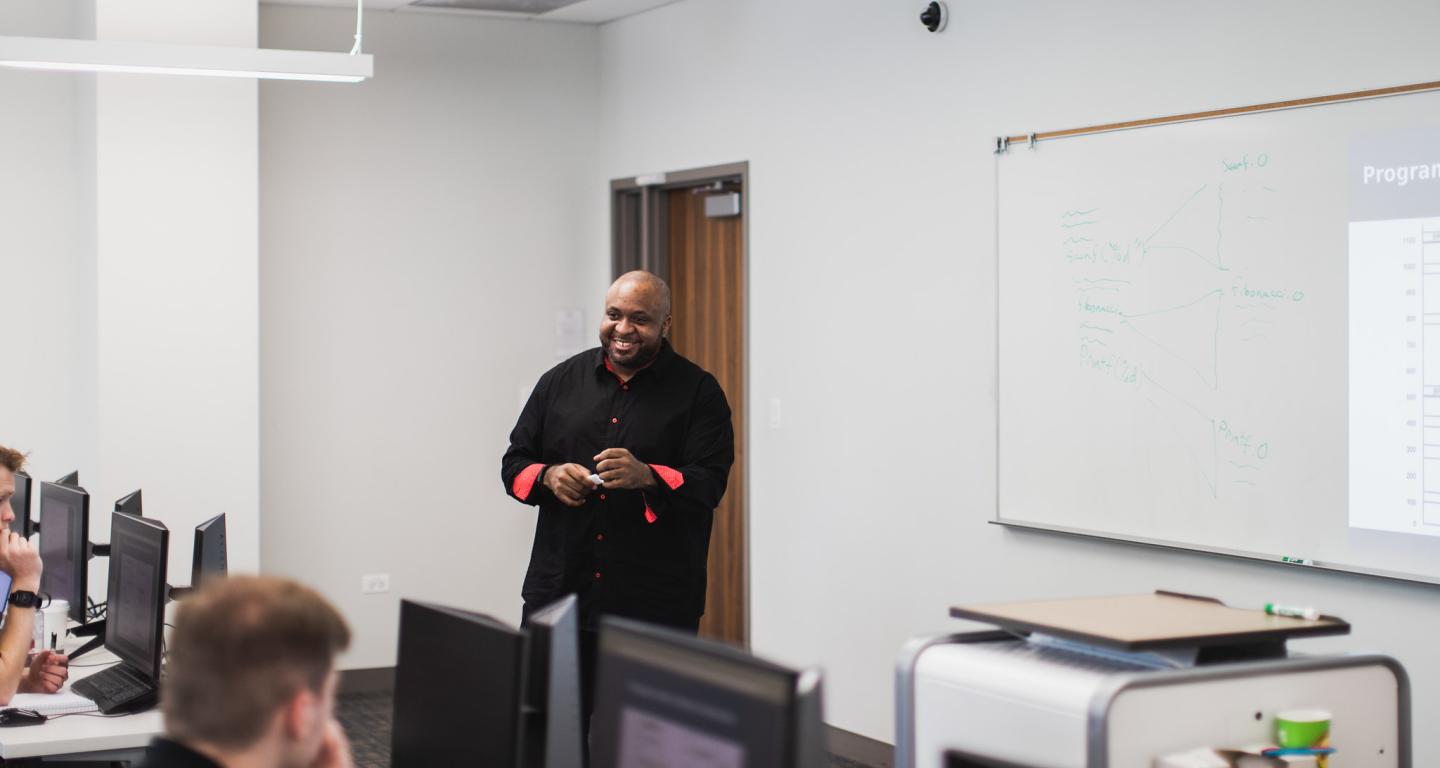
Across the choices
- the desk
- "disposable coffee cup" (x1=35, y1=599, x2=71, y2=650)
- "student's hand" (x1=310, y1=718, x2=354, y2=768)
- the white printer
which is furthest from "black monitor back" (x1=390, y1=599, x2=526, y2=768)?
"disposable coffee cup" (x1=35, y1=599, x2=71, y2=650)

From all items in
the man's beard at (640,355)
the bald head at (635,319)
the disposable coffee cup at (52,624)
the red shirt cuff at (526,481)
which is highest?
the bald head at (635,319)

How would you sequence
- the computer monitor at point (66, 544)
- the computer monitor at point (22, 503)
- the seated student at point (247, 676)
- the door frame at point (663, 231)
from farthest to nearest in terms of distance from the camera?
the door frame at point (663, 231) < the computer monitor at point (22, 503) < the computer monitor at point (66, 544) < the seated student at point (247, 676)

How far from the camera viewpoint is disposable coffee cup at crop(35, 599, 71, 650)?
3.82 meters

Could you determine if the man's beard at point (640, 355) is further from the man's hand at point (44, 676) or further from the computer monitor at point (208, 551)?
the man's hand at point (44, 676)

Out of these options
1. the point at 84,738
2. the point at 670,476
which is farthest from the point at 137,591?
the point at 670,476

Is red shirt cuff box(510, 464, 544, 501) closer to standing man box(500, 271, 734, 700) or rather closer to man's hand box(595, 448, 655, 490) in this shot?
standing man box(500, 271, 734, 700)

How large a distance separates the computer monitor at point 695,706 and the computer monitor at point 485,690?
221 mm

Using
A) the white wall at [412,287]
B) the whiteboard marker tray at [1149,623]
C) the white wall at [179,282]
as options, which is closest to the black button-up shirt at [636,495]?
the whiteboard marker tray at [1149,623]

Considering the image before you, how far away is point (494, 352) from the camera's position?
6520 millimetres

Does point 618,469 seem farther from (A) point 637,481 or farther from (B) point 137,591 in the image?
(B) point 137,591

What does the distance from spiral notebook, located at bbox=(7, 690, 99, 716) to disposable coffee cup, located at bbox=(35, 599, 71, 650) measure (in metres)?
0.44

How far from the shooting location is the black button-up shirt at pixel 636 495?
3.83 metres

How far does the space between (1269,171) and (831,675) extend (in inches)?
97.0

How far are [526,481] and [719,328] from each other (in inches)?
92.8
